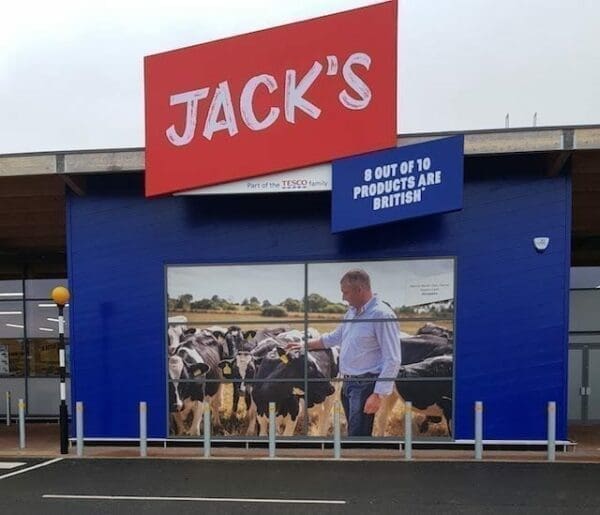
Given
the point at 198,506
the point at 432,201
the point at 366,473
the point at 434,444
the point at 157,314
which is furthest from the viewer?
the point at 157,314

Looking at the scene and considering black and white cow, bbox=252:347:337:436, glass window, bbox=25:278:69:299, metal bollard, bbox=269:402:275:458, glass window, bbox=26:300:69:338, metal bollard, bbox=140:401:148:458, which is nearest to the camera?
metal bollard, bbox=269:402:275:458

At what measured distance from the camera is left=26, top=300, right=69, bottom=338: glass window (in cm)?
Result: 1364

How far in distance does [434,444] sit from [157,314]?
5406 millimetres

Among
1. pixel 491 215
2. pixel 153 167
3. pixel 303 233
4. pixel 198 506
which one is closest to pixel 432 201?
pixel 491 215

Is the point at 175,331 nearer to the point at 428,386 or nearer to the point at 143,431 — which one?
the point at 143,431

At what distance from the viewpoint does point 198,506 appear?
20.1 ft

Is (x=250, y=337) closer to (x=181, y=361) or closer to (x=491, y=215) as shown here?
(x=181, y=361)

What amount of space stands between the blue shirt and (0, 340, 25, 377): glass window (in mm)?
9021

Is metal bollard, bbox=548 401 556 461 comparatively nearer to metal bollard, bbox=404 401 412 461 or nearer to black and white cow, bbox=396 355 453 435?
black and white cow, bbox=396 355 453 435

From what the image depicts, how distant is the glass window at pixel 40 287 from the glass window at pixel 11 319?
383 mm

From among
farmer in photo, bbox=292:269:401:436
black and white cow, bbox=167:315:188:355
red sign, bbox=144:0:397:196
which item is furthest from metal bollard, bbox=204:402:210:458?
red sign, bbox=144:0:397:196

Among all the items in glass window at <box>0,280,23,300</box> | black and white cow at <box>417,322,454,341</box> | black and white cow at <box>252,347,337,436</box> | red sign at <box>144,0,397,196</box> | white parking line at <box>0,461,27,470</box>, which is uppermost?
red sign at <box>144,0,397,196</box>

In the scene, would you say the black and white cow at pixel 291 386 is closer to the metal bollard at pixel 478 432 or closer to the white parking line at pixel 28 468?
the metal bollard at pixel 478 432

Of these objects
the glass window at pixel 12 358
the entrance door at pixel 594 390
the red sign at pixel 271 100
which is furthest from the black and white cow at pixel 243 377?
the entrance door at pixel 594 390
